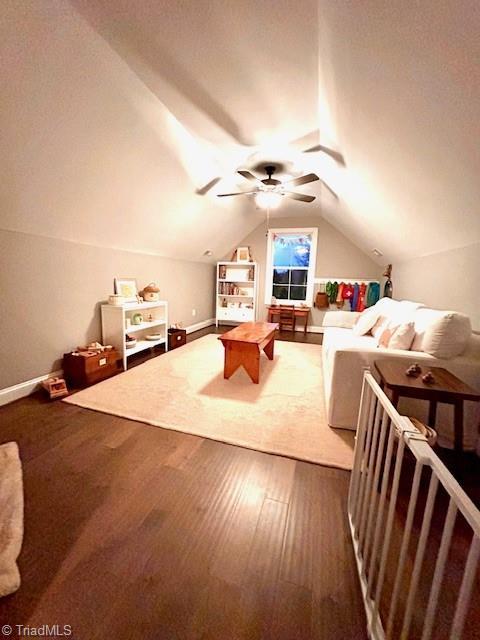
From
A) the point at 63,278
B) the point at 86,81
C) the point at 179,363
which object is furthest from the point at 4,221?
the point at 179,363

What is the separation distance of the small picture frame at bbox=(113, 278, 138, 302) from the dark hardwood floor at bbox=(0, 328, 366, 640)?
2.13m

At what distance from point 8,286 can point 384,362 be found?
10.8ft

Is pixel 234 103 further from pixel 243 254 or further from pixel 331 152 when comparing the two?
pixel 243 254

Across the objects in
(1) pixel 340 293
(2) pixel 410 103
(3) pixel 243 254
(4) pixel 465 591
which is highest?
(2) pixel 410 103

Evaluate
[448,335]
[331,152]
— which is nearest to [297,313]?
[331,152]

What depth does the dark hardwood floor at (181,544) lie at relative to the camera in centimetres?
96

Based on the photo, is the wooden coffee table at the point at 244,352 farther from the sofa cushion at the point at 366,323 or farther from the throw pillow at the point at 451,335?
the throw pillow at the point at 451,335

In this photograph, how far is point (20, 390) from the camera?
2.52 m

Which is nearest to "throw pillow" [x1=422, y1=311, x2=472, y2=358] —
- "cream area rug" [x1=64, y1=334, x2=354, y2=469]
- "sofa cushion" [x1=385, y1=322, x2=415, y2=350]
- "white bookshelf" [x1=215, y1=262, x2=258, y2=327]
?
"sofa cushion" [x1=385, y1=322, x2=415, y2=350]

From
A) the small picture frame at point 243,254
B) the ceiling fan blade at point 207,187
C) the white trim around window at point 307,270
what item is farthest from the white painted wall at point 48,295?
the white trim around window at point 307,270

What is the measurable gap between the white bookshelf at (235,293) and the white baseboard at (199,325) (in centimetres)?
20

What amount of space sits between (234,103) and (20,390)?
3190 mm

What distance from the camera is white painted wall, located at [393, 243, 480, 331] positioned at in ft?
7.43

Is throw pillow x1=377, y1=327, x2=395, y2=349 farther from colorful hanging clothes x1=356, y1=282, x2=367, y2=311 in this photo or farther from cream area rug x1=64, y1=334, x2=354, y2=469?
colorful hanging clothes x1=356, y1=282, x2=367, y2=311
